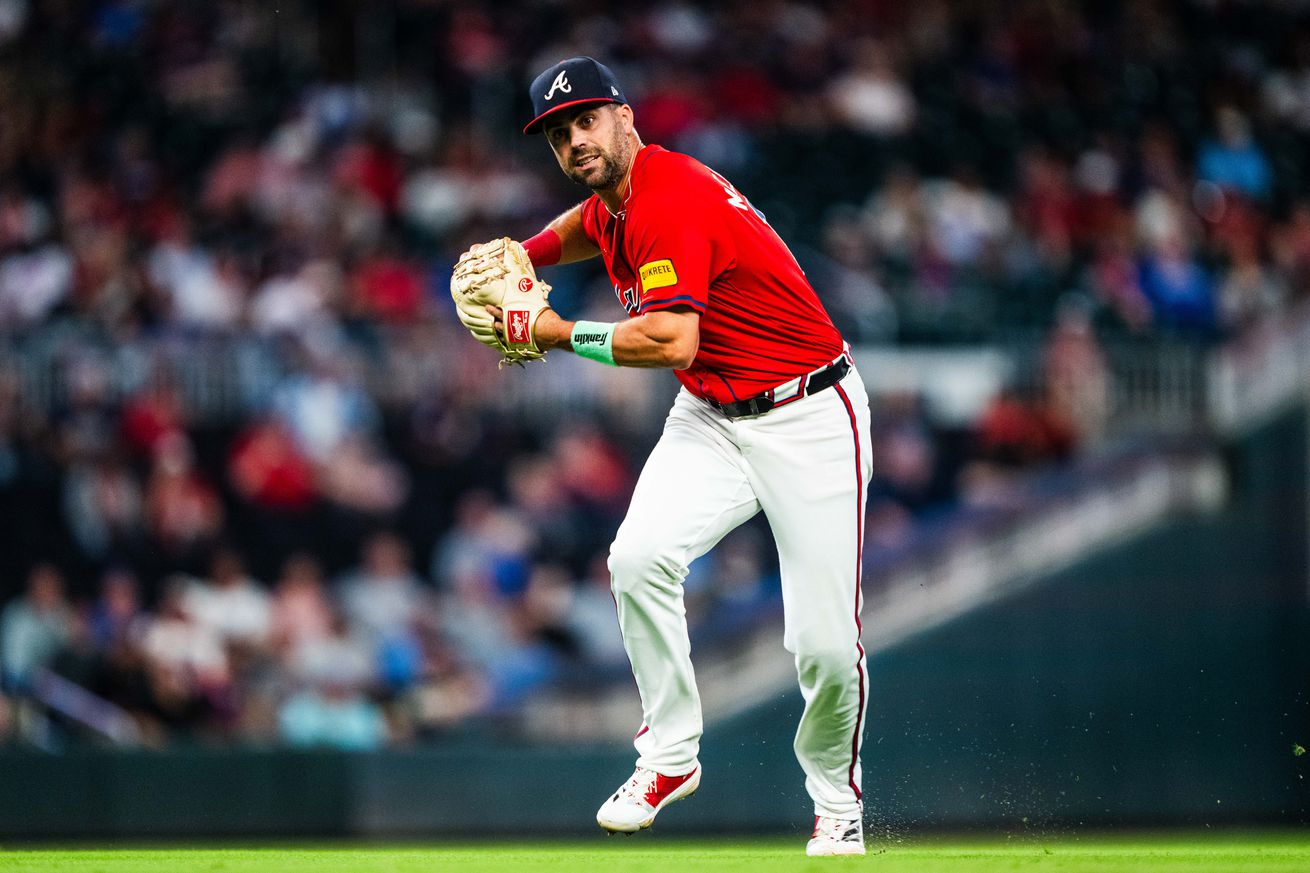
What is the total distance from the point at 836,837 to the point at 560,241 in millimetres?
2267

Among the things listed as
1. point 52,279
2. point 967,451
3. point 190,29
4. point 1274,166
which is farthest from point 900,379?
point 190,29

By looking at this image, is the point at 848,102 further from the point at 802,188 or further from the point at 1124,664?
the point at 1124,664

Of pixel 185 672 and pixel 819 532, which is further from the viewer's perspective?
pixel 185 672

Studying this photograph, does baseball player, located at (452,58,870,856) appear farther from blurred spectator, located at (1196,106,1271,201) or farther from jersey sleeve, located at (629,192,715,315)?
blurred spectator, located at (1196,106,1271,201)

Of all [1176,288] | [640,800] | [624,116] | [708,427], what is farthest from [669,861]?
[1176,288]

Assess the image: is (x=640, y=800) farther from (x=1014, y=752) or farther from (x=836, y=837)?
(x=1014, y=752)

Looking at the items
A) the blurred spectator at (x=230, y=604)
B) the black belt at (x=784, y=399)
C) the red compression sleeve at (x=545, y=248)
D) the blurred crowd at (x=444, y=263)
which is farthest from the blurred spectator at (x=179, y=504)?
the black belt at (x=784, y=399)

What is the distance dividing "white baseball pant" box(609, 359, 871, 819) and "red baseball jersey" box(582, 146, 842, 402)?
16 cm

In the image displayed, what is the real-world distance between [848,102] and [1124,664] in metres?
5.25

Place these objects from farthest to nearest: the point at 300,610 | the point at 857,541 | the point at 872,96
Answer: the point at 872,96, the point at 300,610, the point at 857,541

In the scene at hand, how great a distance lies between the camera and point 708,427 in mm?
6238

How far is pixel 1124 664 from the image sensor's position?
1048 cm

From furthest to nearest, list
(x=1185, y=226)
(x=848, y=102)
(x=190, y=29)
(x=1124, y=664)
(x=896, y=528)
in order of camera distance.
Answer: (x=190, y=29), (x=848, y=102), (x=1185, y=226), (x=896, y=528), (x=1124, y=664)

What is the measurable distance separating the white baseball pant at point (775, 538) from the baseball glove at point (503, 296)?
64 centimetres
